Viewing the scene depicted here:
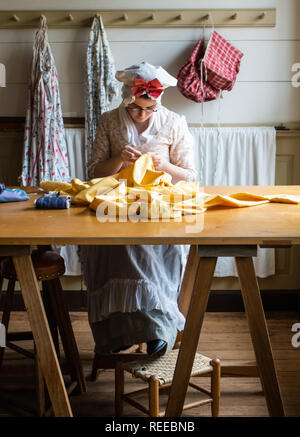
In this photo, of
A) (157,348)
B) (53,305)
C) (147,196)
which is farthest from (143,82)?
(157,348)

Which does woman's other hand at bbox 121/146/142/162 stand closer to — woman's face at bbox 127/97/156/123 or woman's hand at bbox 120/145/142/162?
woman's hand at bbox 120/145/142/162

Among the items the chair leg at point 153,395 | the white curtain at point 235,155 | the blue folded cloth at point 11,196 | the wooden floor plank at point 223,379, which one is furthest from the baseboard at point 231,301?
the chair leg at point 153,395

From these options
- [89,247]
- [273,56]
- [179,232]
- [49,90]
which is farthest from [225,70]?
[179,232]

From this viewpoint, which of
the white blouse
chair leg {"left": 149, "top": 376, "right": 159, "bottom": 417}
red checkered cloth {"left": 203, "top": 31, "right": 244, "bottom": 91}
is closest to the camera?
chair leg {"left": 149, "top": 376, "right": 159, "bottom": 417}

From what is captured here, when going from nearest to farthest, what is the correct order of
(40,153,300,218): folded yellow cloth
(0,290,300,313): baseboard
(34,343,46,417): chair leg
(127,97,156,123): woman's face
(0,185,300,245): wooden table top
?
1. (0,185,300,245): wooden table top
2. (40,153,300,218): folded yellow cloth
3. (34,343,46,417): chair leg
4. (127,97,156,123): woman's face
5. (0,290,300,313): baseboard

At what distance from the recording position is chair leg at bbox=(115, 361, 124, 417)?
231cm

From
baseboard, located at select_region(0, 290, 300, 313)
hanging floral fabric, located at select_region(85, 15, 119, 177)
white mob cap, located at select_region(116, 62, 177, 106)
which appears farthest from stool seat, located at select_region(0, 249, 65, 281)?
baseboard, located at select_region(0, 290, 300, 313)

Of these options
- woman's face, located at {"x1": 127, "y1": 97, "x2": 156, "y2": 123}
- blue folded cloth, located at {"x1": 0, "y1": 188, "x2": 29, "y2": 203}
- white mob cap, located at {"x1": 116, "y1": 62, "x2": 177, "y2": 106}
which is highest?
white mob cap, located at {"x1": 116, "y1": 62, "x2": 177, "y2": 106}

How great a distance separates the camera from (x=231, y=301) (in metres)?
3.77

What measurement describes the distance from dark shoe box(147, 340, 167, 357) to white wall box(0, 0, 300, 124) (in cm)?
169

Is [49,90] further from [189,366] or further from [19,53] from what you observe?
[189,366]

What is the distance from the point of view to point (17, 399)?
8.57 feet

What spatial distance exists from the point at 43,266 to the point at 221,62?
5.74 ft

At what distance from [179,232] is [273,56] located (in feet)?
7.04
